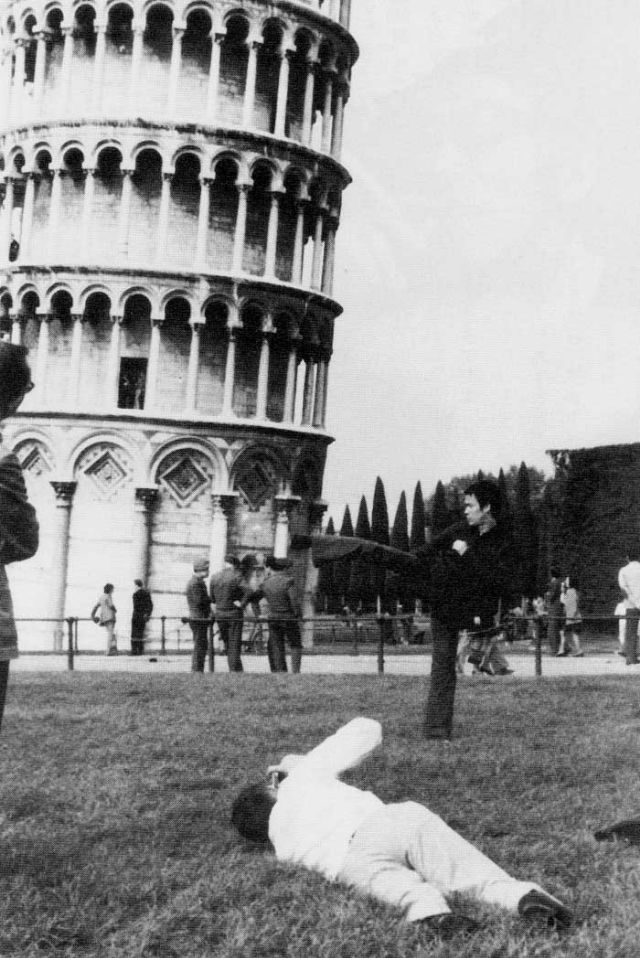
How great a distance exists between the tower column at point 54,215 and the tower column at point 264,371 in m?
6.36

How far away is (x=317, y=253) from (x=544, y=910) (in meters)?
37.8

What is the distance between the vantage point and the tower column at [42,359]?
3988 cm

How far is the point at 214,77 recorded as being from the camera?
3953cm

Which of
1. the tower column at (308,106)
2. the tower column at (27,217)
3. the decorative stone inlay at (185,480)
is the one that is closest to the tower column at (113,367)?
the decorative stone inlay at (185,480)

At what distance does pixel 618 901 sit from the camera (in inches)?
223

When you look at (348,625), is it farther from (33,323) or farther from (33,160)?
(33,160)

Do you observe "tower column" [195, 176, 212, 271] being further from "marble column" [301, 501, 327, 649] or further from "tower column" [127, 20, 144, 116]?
"marble column" [301, 501, 327, 649]

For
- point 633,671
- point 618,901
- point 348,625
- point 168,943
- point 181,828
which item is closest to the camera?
point 168,943

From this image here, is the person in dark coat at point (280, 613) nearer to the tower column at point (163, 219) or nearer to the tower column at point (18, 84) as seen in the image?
the tower column at point (163, 219)

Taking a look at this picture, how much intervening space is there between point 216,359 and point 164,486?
4.00 m

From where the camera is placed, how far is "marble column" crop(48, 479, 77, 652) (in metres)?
39.2

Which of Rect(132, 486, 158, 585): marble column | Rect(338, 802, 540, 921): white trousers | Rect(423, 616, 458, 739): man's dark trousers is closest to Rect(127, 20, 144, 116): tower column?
Rect(132, 486, 158, 585): marble column

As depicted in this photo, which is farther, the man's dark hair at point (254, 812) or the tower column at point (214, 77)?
the tower column at point (214, 77)

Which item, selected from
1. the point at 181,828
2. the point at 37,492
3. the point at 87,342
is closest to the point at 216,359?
the point at 87,342
